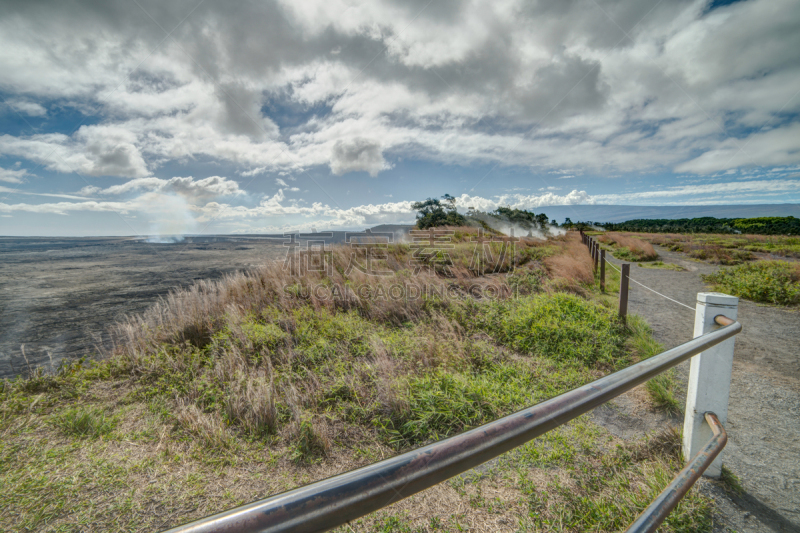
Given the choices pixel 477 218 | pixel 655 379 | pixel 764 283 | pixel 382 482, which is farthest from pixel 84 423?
pixel 477 218

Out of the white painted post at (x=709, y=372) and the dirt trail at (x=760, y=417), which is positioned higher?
the white painted post at (x=709, y=372)

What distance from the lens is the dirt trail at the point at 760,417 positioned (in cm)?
196

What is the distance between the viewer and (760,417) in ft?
9.87

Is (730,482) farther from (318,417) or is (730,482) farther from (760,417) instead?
(318,417)

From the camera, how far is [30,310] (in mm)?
10805

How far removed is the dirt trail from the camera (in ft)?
6.44

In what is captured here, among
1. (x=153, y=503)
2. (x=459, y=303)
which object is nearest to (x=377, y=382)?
(x=153, y=503)

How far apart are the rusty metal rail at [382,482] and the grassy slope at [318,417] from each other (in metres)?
1.93

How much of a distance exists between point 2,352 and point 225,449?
7.59 meters

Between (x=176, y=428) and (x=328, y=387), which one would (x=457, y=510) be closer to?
(x=328, y=387)

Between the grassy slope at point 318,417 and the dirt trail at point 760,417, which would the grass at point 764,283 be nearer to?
the dirt trail at point 760,417

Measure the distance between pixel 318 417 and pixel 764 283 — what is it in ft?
33.8

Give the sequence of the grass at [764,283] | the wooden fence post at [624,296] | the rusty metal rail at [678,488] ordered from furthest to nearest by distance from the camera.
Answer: the grass at [764,283]
the wooden fence post at [624,296]
the rusty metal rail at [678,488]

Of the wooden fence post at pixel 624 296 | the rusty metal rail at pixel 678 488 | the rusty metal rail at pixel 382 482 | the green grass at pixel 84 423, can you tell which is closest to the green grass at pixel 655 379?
the wooden fence post at pixel 624 296
